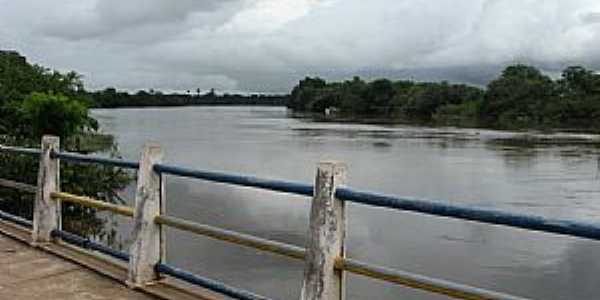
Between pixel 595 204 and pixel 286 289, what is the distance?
61.5 feet

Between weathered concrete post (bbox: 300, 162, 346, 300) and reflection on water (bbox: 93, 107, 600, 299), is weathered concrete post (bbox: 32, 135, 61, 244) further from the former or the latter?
reflection on water (bbox: 93, 107, 600, 299)

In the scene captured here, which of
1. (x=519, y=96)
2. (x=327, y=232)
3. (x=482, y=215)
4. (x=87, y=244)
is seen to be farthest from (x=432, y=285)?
(x=519, y=96)

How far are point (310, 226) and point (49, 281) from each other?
→ 242 centimetres

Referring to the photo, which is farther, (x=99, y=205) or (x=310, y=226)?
(x=99, y=205)

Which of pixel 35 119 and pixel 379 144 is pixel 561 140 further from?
pixel 35 119

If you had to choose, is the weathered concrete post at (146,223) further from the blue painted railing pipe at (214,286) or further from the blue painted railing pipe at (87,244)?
the blue painted railing pipe at (87,244)

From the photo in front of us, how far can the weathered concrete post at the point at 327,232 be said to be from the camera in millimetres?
4094

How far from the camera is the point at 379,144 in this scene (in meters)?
61.1

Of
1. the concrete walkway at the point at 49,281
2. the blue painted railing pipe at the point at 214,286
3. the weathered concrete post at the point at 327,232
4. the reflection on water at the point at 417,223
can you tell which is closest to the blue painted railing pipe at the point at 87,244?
the concrete walkway at the point at 49,281

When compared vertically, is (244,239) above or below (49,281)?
above

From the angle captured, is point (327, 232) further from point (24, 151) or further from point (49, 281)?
point (24, 151)

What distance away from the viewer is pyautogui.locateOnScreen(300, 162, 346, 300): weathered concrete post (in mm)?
4094

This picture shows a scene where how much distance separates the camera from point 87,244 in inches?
253

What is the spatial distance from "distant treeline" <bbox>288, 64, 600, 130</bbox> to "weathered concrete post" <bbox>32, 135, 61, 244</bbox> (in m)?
95.2
